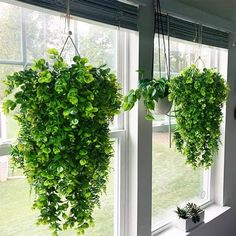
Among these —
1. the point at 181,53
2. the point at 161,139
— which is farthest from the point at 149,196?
the point at 181,53

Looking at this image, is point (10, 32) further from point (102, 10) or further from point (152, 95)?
point (152, 95)

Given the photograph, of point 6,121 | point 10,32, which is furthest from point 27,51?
point 6,121

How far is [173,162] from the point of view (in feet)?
6.79

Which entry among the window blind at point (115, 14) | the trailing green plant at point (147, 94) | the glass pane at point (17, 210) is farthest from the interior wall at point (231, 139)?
the glass pane at point (17, 210)

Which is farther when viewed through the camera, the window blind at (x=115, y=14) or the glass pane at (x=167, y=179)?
the glass pane at (x=167, y=179)

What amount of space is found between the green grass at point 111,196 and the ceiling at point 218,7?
3.11 ft

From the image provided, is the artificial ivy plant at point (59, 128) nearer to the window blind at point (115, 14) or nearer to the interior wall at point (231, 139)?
the window blind at point (115, 14)

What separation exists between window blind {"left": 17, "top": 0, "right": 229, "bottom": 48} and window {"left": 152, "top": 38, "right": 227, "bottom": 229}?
7cm

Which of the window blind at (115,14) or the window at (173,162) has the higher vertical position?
the window blind at (115,14)

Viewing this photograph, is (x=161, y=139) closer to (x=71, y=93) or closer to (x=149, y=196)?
(x=149, y=196)

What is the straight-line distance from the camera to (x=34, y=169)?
1010 millimetres

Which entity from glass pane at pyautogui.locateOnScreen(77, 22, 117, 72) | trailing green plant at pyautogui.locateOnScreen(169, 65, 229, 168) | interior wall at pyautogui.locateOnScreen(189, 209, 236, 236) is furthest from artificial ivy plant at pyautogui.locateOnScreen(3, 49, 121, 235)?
interior wall at pyautogui.locateOnScreen(189, 209, 236, 236)

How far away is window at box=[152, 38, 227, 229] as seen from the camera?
1916mm

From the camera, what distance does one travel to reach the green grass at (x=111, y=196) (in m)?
1.27
